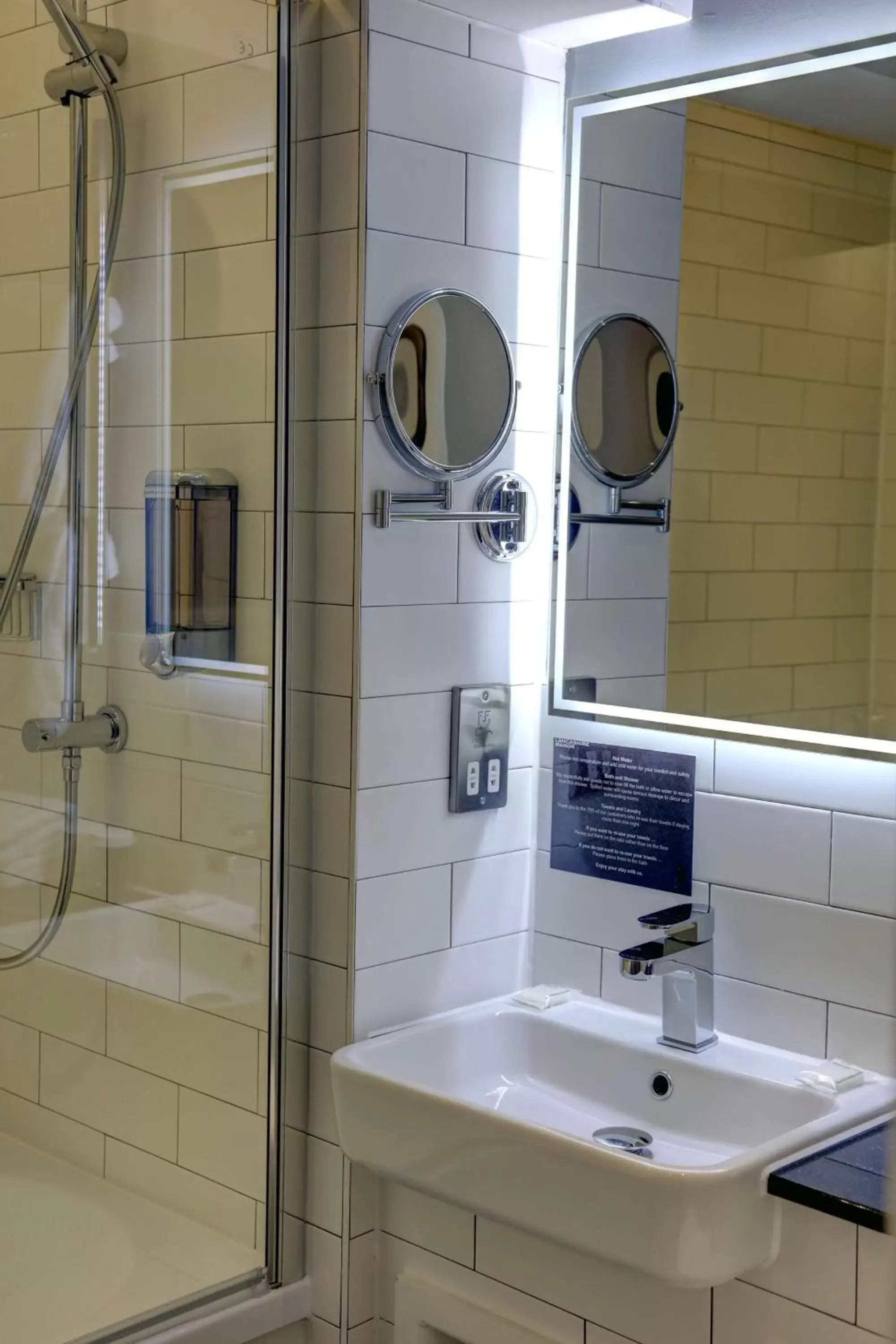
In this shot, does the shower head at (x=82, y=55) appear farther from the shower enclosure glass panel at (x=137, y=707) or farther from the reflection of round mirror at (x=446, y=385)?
the reflection of round mirror at (x=446, y=385)

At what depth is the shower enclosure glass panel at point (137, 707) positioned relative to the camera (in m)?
1.85

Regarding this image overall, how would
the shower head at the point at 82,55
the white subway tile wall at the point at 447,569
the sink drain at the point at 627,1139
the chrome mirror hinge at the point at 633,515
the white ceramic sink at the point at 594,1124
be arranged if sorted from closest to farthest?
the white ceramic sink at the point at 594,1124 < the shower head at the point at 82,55 < the sink drain at the point at 627,1139 < the white subway tile wall at the point at 447,569 < the chrome mirror hinge at the point at 633,515

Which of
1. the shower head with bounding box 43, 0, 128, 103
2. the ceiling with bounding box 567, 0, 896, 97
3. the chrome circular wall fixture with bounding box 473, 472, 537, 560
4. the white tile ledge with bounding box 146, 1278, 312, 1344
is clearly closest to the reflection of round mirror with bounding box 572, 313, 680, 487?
the chrome circular wall fixture with bounding box 473, 472, 537, 560

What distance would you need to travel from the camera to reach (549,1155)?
5.68ft

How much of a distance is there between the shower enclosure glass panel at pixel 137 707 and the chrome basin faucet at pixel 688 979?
0.56m

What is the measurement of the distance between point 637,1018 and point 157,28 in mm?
1479

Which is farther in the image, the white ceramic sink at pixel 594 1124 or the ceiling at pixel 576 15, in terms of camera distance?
the ceiling at pixel 576 15

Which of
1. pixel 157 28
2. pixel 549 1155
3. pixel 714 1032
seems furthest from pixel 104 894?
pixel 157 28

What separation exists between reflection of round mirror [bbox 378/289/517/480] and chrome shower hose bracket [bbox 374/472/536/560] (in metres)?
0.04

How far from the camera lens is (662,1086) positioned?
1.98 meters

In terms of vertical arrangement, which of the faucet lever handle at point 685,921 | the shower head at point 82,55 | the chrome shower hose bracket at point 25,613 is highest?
the shower head at point 82,55

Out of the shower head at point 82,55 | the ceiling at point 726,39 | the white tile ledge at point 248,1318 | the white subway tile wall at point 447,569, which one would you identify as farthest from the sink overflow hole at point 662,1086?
the shower head at point 82,55

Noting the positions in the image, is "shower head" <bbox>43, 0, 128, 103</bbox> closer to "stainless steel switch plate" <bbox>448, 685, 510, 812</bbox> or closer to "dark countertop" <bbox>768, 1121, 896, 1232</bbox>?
"stainless steel switch plate" <bbox>448, 685, 510, 812</bbox>

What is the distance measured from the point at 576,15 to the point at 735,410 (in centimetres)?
60
